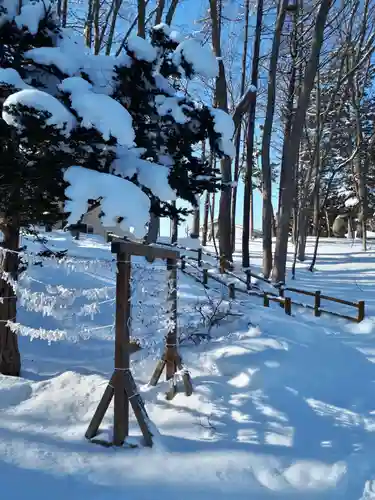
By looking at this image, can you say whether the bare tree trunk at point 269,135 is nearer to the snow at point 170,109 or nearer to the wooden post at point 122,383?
the snow at point 170,109

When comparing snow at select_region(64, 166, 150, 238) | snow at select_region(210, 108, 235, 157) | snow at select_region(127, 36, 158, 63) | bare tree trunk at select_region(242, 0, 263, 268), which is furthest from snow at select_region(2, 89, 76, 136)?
bare tree trunk at select_region(242, 0, 263, 268)

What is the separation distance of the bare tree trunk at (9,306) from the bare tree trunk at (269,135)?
10.8 meters

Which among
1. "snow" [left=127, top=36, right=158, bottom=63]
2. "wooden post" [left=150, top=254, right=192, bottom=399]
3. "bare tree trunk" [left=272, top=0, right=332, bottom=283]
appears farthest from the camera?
"bare tree trunk" [left=272, top=0, right=332, bottom=283]

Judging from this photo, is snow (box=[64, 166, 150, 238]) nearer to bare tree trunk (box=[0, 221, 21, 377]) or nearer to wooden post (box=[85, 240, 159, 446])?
wooden post (box=[85, 240, 159, 446])

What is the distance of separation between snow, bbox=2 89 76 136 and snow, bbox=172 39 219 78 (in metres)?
1.54

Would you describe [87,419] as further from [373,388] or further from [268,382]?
[373,388]

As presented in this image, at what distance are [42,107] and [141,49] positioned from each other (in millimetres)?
1234

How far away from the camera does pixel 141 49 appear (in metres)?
4.17

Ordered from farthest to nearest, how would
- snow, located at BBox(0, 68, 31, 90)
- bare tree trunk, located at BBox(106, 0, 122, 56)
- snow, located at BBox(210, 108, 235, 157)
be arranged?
1. bare tree trunk, located at BBox(106, 0, 122, 56)
2. snow, located at BBox(210, 108, 235, 157)
3. snow, located at BBox(0, 68, 31, 90)

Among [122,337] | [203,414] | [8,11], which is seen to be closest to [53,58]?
[8,11]

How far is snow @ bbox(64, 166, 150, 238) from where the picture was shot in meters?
3.44

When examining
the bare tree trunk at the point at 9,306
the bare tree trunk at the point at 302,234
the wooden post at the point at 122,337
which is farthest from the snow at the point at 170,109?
the bare tree trunk at the point at 302,234

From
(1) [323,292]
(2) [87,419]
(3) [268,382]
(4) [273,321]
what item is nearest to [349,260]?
(1) [323,292]

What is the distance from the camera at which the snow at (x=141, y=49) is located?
164 inches
